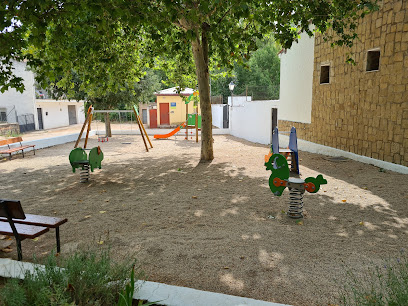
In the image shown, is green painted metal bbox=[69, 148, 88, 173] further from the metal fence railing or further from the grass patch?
the metal fence railing

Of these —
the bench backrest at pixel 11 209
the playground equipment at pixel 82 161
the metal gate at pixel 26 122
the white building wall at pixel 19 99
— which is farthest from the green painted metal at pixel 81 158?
the white building wall at pixel 19 99

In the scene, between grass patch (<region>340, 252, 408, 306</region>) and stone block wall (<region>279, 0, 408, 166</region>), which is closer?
grass patch (<region>340, 252, 408, 306</region>)

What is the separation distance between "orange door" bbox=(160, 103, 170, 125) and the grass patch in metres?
26.8

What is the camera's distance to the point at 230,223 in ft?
16.6

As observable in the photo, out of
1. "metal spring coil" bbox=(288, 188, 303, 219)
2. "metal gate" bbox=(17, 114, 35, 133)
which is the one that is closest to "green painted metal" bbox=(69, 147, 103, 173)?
"metal spring coil" bbox=(288, 188, 303, 219)

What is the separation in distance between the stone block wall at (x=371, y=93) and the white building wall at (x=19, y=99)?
26.3 m

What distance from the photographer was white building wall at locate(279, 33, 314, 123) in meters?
12.9

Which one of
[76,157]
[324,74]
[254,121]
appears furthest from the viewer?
[254,121]

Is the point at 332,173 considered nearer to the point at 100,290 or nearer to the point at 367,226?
the point at 367,226

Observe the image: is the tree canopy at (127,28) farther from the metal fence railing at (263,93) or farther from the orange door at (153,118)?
the orange door at (153,118)

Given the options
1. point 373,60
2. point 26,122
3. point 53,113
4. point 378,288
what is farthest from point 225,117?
point 378,288

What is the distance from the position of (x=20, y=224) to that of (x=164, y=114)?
25.9 meters

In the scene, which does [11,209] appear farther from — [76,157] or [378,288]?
[76,157]

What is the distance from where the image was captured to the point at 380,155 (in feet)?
29.5
